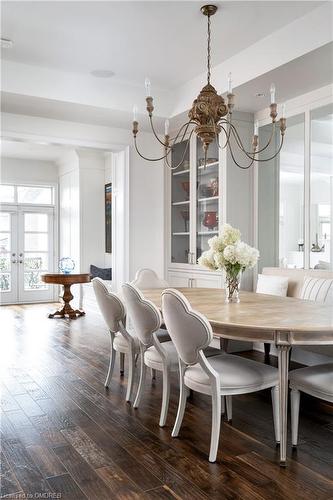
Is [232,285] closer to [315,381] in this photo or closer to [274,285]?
[315,381]

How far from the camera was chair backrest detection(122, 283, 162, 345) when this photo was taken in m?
2.79

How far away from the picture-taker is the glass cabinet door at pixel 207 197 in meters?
5.16

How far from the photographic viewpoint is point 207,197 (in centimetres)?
532

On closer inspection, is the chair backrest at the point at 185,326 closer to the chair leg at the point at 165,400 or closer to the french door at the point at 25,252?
the chair leg at the point at 165,400

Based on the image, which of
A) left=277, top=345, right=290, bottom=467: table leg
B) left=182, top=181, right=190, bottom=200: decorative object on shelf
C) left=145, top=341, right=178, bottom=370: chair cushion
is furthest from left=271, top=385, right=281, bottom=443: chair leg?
left=182, top=181, right=190, bottom=200: decorative object on shelf

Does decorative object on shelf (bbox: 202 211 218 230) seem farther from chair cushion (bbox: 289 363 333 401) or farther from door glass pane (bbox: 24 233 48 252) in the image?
door glass pane (bbox: 24 233 48 252)

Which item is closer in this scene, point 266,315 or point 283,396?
point 283,396

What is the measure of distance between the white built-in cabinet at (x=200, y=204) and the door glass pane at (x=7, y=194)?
4.19 metres

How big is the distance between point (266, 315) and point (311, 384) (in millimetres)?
450

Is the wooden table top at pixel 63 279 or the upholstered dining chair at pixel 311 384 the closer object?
the upholstered dining chair at pixel 311 384

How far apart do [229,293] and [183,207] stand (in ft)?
8.64

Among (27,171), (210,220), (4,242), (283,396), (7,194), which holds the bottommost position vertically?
(283,396)

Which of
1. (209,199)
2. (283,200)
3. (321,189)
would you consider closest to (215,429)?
(321,189)

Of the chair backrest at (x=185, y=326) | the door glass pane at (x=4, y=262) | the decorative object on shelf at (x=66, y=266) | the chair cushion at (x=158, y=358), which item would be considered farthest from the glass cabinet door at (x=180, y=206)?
the door glass pane at (x=4, y=262)
